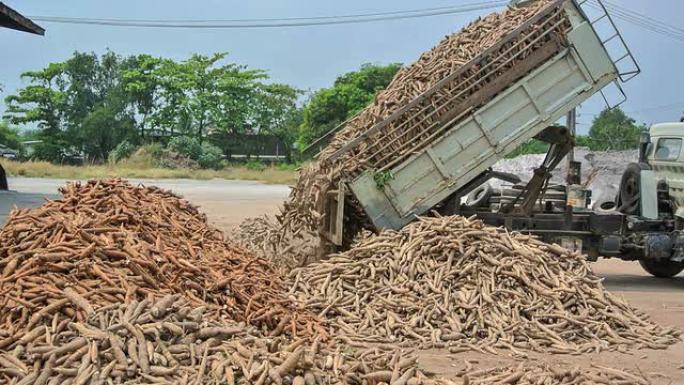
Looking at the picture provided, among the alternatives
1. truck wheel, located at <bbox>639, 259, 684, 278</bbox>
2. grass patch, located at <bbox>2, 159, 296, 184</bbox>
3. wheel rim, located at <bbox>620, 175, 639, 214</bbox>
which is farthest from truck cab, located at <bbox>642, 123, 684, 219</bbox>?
grass patch, located at <bbox>2, 159, 296, 184</bbox>

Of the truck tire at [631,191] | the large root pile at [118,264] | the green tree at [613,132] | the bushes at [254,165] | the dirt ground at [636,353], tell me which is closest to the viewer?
the large root pile at [118,264]

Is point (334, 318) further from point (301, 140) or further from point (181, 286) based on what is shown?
point (301, 140)

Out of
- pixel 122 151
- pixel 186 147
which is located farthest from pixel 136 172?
pixel 122 151

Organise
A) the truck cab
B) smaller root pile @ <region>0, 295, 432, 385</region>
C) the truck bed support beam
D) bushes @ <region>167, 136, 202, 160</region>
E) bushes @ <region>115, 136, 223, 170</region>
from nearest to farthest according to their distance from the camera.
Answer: smaller root pile @ <region>0, 295, 432, 385</region> < the truck bed support beam < the truck cab < bushes @ <region>115, 136, 223, 170</region> < bushes @ <region>167, 136, 202, 160</region>

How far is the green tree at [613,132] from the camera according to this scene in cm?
4644

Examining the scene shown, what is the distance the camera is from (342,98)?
48.9m

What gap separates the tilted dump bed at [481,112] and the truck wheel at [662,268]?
3986mm

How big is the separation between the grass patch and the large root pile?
33140 mm

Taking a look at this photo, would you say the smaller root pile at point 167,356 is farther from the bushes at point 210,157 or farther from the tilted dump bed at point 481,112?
the bushes at point 210,157

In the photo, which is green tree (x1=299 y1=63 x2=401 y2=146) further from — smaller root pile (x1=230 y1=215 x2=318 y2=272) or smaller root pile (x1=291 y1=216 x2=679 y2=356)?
smaller root pile (x1=291 y1=216 x2=679 y2=356)

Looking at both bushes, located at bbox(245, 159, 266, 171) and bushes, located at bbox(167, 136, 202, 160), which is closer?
bushes, located at bbox(167, 136, 202, 160)

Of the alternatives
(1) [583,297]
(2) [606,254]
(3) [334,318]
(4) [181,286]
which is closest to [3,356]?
(4) [181,286]

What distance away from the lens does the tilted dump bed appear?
9492mm

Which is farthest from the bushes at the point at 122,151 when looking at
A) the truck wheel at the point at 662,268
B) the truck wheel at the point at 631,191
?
the truck wheel at the point at 631,191
